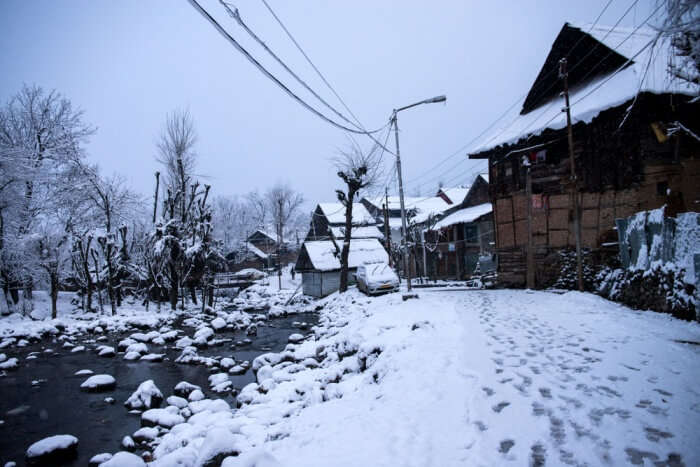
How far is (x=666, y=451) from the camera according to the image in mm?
2617

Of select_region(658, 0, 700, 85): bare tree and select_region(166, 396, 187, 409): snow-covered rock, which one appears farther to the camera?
select_region(166, 396, 187, 409): snow-covered rock

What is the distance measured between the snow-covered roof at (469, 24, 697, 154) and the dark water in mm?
12964

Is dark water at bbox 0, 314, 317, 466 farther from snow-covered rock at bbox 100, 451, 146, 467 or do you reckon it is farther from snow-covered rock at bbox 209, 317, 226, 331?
snow-covered rock at bbox 209, 317, 226, 331

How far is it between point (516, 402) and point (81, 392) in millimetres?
10024

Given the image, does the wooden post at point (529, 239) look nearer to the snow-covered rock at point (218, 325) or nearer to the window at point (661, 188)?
the window at point (661, 188)

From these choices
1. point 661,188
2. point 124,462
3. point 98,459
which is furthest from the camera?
point 661,188

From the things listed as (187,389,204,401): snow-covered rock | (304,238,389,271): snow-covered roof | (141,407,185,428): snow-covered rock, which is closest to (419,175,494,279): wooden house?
(304,238,389,271): snow-covered roof

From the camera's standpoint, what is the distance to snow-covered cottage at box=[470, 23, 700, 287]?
1034 cm

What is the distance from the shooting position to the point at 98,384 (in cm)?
848

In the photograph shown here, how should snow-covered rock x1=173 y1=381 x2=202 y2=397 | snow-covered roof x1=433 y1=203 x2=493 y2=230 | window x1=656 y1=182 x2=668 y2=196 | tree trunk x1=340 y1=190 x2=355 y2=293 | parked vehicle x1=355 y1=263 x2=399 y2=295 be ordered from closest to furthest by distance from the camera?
snow-covered rock x1=173 y1=381 x2=202 y2=397, window x1=656 y1=182 x2=668 y2=196, parked vehicle x1=355 y1=263 x2=399 y2=295, tree trunk x1=340 y1=190 x2=355 y2=293, snow-covered roof x1=433 y1=203 x2=493 y2=230

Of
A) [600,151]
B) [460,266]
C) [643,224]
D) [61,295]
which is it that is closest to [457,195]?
[460,266]

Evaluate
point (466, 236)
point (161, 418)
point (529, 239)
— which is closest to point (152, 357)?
point (161, 418)

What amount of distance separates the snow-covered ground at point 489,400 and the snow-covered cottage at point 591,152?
5075mm

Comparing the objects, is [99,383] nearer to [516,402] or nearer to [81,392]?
[81,392]
